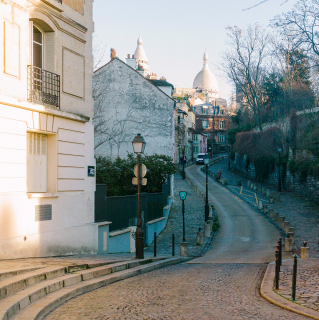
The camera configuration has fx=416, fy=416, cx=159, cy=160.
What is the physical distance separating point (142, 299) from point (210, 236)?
55.2ft

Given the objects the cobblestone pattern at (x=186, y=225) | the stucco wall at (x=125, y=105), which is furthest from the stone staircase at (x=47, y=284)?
the stucco wall at (x=125, y=105)

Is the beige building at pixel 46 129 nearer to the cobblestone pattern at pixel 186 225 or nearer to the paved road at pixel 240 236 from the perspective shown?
the paved road at pixel 240 236

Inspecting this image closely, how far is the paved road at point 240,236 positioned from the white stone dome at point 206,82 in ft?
402

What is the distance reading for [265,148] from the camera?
1938 inches

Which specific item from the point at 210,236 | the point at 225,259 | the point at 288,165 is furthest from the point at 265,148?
the point at 225,259

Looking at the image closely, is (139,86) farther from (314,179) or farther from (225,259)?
(225,259)

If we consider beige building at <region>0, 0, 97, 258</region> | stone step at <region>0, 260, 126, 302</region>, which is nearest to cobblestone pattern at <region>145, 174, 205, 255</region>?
beige building at <region>0, 0, 97, 258</region>

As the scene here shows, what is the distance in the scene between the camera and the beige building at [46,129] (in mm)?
10703

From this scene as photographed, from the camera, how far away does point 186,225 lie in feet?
90.0

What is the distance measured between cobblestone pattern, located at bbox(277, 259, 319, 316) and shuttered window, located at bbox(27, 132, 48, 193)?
724cm

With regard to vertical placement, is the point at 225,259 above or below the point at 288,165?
below

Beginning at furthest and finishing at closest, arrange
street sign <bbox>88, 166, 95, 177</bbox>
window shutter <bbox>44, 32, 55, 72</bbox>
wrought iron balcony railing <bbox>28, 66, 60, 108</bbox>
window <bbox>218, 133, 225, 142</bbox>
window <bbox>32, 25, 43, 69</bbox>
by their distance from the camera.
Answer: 1. window <bbox>218, 133, 225, 142</bbox>
2. street sign <bbox>88, 166, 95, 177</bbox>
3. window shutter <bbox>44, 32, 55, 72</bbox>
4. window <bbox>32, 25, 43, 69</bbox>
5. wrought iron balcony railing <bbox>28, 66, 60, 108</bbox>

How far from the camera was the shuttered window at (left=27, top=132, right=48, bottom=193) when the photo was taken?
12.1 metres

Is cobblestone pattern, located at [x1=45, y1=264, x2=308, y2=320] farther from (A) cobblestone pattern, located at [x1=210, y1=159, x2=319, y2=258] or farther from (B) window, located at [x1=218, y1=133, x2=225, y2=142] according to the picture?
(B) window, located at [x1=218, y1=133, x2=225, y2=142]
